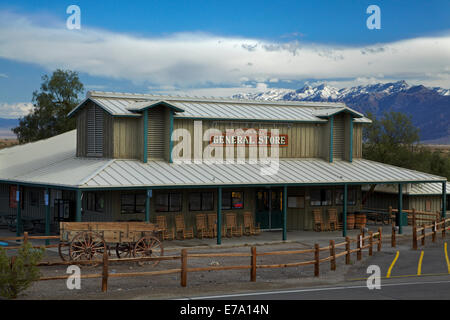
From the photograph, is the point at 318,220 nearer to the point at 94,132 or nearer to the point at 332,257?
the point at 332,257

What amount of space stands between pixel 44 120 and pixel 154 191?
148ft

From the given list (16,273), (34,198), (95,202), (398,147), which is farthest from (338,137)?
(398,147)

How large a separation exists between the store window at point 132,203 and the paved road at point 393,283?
33.4 feet

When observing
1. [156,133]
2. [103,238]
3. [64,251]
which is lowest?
[64,251]

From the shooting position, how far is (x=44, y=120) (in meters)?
68.5

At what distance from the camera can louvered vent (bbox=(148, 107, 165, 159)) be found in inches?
1091

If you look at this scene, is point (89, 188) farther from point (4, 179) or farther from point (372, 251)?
point (372, 251)

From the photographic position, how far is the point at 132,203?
1047 inches

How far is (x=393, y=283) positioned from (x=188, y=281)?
236 inches

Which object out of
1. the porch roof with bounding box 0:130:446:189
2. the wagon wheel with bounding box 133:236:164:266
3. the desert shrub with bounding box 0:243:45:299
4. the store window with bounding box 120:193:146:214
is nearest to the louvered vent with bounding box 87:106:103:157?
the porch roof with bounding box 0:130:446:189

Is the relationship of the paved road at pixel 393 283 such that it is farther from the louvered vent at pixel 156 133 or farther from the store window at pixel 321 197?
the louvered vent at pixel 156 133

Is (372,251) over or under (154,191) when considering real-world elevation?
under
